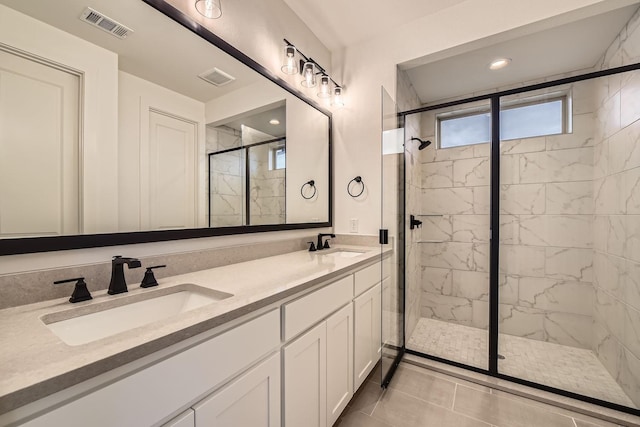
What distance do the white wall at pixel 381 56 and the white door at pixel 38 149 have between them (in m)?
1.79

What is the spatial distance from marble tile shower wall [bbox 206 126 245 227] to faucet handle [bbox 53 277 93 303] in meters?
0.58

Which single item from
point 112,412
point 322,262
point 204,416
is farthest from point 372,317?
point 112,412

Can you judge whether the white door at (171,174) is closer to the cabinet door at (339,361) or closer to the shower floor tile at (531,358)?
the cabinet door at (339,361)

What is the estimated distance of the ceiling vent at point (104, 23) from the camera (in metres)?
0.91

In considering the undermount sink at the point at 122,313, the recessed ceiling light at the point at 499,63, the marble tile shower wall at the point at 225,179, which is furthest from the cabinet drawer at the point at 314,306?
the recessed ceiling light at the point at 499,63

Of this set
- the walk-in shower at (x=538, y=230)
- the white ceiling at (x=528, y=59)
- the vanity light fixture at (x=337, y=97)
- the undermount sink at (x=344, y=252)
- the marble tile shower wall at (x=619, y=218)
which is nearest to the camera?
the marble tile shower wall at (x=619, y=218)

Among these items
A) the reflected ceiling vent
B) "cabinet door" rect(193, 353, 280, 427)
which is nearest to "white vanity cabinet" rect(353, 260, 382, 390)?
"cabinet door" rect(193, 353, 280, 427)

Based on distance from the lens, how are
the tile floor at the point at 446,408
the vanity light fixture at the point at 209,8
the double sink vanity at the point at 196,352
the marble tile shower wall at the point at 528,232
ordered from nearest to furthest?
the double sink vanity at the point at 196,352
the vanity light fixture at the point at 209,8
the tile floor at the point at 446,408
the marble tile shower wall at the point at 528,232

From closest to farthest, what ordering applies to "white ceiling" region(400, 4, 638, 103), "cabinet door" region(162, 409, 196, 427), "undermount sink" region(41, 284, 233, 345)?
"cabinet door" region(162, 409, 196, 427) → "undermount sink" region(41, 284, 233, 345) → "white ceiling" region(400, 4, 638, 103)

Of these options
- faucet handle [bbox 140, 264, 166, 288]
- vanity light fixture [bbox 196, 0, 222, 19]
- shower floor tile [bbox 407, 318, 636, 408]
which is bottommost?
shower floor tile [bbox 407, 318, 636, 408]

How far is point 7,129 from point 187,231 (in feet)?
2.10

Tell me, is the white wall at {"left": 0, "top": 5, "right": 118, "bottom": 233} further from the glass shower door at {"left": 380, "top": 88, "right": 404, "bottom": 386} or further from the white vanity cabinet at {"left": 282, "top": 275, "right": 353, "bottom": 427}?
the glass shower door at {"left": 380, "top": 88, "right": 404, "bottom": 386}

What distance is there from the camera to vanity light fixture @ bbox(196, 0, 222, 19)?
50.1 inches

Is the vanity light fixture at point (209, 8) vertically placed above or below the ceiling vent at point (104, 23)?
above
